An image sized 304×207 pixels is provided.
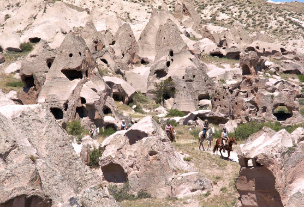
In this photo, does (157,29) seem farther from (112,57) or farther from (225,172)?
(225,172)

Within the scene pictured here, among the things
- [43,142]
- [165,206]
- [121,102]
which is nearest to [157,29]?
[121,102]

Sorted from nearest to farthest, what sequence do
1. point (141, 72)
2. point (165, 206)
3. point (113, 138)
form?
point (165, 206)
point (113, 138)
point (141, 72)

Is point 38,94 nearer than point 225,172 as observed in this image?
No

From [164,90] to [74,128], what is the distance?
11895 millimetres

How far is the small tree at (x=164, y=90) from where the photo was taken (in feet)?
106

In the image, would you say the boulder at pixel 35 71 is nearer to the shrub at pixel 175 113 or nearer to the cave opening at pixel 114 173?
the shrub at pixel 175 113

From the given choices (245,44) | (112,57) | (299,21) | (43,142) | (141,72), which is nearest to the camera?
(43,142)

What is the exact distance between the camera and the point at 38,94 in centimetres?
2559

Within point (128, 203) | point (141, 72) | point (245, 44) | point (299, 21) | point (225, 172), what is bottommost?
point (299, 21)

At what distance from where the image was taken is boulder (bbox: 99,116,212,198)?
39.0 feet

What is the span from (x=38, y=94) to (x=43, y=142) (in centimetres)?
1914

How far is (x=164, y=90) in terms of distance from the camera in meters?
32.4

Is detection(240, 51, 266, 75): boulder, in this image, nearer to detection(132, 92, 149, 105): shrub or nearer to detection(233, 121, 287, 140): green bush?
detection(233, 121, 287, 140): green bush

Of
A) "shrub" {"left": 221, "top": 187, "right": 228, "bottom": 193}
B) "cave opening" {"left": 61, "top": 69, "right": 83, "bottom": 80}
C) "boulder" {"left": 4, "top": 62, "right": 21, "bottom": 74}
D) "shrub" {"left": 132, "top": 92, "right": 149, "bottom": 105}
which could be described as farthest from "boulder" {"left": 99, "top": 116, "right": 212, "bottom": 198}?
"boulder" {"left": 4, "top": 62, "right": 21, "bottom": 74}
